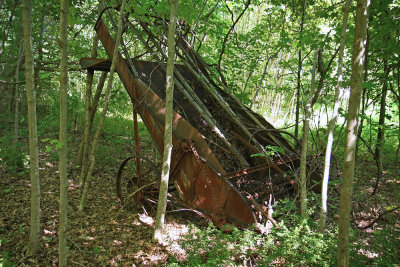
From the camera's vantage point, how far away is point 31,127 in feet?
10.3

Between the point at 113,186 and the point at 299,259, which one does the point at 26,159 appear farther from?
the point at 299,259

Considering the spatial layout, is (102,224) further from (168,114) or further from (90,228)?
(168,114)

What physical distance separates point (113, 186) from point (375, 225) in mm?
4989

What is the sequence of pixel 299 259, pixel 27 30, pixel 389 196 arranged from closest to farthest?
pixel 299 259 → pixel 27 30 → pixel 389 196

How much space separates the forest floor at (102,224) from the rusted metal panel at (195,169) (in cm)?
44

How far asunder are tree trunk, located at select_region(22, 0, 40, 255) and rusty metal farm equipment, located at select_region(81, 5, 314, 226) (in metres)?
1.49

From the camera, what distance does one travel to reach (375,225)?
13.2ft

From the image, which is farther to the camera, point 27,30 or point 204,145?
point 204,145

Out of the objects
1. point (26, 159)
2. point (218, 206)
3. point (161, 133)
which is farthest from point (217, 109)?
point (26, 159)

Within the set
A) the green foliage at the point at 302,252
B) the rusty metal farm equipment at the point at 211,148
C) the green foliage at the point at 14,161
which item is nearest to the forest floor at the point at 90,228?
the green foliage at the point at 14,161

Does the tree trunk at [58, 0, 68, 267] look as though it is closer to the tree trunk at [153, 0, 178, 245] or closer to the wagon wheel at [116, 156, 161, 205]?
the tree trunk at [153, 0, 178, 245]

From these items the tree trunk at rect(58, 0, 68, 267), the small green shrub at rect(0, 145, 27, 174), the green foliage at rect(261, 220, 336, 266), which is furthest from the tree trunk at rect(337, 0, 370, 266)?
the small green shrub at rect(0, 145, 27, 174)

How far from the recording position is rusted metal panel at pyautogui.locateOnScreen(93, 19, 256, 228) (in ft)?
11.6

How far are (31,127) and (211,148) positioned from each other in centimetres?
248
